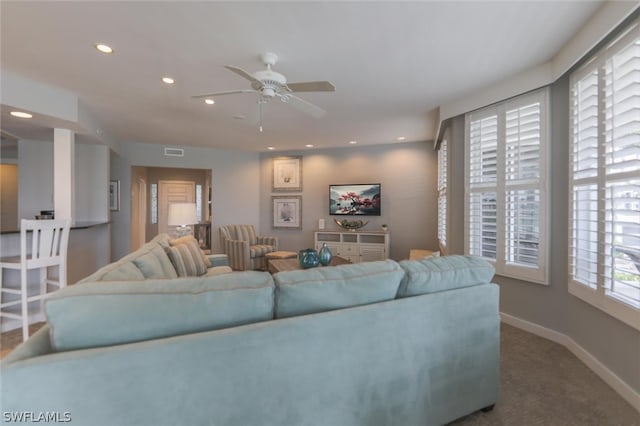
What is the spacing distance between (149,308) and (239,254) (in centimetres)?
445

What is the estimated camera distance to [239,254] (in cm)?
543

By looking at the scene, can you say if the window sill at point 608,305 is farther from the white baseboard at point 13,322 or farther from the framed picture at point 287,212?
the white baseboard at point 13,322

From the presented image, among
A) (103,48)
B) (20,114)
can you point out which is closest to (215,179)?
(20,114)

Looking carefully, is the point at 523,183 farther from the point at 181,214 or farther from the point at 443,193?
the point at 181,214

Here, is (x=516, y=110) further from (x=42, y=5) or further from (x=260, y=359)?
(x=42, y=5)

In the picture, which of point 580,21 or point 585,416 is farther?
point 580,21

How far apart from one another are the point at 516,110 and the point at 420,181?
2.86 meters

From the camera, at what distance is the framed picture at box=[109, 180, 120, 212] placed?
19.0 ft

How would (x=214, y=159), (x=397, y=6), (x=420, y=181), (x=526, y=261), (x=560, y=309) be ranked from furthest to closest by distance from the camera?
(x=214, y=159), (x=420, y=181), (x=526, y=261), (x=560, y=309), (x=397, y=6)

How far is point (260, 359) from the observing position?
1160 millimetres

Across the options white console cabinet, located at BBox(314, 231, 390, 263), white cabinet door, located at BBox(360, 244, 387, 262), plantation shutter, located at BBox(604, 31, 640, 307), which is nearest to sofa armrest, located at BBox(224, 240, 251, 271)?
white console cabinet, located at BBox(314, 231, 390, 263)

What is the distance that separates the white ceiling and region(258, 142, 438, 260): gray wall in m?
2.04

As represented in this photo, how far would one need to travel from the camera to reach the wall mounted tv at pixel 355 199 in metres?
6.06

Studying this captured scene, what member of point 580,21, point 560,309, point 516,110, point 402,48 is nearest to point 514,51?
point 580,21
